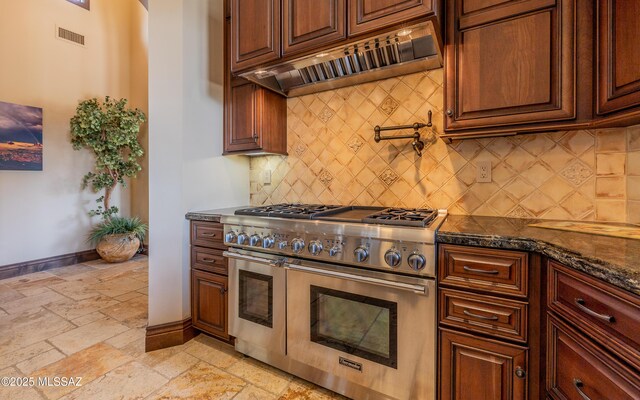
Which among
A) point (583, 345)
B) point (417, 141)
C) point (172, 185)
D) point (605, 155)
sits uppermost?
point (417, 141)

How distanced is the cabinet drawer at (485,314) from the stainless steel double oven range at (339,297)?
0.07 m

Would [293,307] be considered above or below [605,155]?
below

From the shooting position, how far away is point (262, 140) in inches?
87.0

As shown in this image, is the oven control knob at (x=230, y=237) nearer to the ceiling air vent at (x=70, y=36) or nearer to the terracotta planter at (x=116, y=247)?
the terracotta planter at (x=116, y=247)

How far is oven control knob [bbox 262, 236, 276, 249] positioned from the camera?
5.40 ft

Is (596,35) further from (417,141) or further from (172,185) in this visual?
(172,185)

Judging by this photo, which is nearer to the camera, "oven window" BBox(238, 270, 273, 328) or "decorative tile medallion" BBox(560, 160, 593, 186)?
"decorative tile medallion" BBox(560, 160, 593, 186)

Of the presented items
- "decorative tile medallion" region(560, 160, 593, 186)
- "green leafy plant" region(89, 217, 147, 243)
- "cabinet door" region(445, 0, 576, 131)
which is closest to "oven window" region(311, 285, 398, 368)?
"cabinet door" region(445, 0, 576, 131)

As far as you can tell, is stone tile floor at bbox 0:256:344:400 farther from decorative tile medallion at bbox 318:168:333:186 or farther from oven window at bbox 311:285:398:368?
decorative tile medallion at bbox 318:168:333:186

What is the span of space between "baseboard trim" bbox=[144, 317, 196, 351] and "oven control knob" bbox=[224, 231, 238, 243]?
30.3 inches

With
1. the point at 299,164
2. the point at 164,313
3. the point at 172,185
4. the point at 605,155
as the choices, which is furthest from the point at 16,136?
the point at 605,155

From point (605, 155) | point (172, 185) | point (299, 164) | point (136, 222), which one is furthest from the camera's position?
point (136, 222)

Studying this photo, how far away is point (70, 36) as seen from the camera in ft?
12.9

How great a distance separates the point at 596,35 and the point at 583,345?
1280 mm
